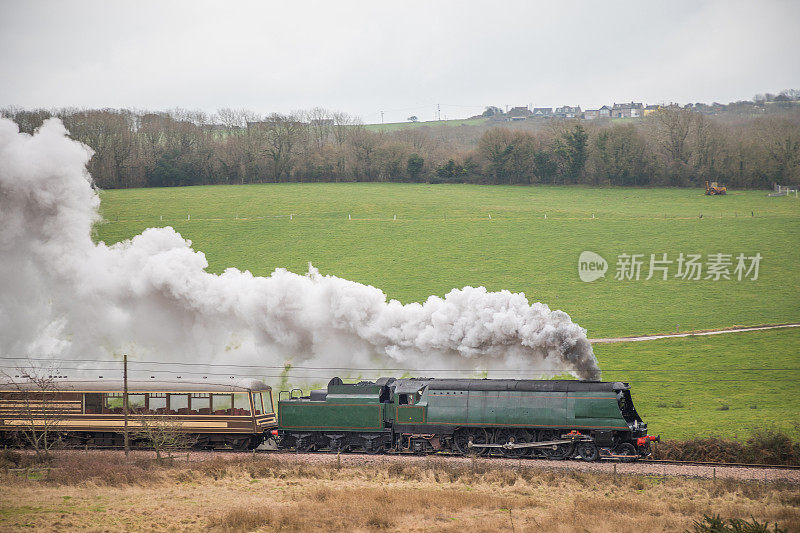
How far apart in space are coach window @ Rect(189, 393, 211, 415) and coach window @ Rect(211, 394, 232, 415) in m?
0.24

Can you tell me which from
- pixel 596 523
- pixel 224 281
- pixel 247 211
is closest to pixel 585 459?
pixel 596 523

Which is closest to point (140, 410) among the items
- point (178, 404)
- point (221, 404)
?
point (178, 404)

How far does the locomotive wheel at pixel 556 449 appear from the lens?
3080 centimetres

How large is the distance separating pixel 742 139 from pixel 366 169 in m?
53.3

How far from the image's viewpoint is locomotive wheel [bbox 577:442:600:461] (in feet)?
100

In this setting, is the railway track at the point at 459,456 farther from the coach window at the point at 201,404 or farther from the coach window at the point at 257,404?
the coach window at the point at 201,404

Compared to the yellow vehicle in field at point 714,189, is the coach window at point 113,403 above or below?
below

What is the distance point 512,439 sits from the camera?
31.4m

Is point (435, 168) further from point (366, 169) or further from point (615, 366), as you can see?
point (615, 366)

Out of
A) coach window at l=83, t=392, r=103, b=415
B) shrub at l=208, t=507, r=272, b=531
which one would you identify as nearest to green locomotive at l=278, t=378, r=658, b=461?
coach window at l=83, t=392, r=103, b=415

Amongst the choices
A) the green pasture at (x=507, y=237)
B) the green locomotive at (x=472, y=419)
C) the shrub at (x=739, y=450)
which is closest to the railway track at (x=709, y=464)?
the shrub at (x=739, y=450)

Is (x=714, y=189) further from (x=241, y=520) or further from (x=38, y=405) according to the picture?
(x=241, y=520)

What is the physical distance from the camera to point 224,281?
41812mm

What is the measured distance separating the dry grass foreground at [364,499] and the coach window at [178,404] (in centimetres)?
403
